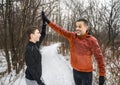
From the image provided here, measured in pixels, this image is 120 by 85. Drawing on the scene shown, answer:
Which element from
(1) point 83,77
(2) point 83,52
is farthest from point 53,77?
(2) point 83,52

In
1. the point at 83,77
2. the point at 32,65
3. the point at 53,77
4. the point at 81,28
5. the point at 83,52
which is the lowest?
the point at 53,77

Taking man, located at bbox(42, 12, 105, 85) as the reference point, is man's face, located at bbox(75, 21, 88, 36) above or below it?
above

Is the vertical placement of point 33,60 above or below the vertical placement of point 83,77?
above

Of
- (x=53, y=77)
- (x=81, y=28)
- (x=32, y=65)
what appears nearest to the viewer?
(x=32, y=65)

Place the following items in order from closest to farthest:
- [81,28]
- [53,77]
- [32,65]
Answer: [32,65] → [81,28] → [53,77]

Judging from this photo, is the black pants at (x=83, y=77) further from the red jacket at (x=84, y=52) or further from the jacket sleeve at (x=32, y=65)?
the jacket sleeve at (x=32, y=65)

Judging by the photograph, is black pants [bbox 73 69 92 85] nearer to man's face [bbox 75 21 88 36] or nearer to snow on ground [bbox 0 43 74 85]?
man's face [bbox 75 21 88 36]

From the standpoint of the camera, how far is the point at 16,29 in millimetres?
15641

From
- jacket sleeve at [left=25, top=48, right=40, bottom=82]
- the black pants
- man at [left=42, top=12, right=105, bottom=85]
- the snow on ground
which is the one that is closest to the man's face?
man at [left=42, top=12, right=105, bottom=85]

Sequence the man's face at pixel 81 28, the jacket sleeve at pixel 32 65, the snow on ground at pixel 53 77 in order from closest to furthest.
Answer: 1. the jacket sleeve at pixel 32 65
2. the man's face at pixel 81 28
3. the snow on ground at pixel 53 77

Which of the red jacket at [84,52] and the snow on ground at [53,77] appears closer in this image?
the red jacket at [84,52]

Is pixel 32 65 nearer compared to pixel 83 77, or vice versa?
pixel 32 65

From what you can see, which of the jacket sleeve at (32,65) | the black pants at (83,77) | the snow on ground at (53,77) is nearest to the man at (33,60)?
the jacket sleeve at (32,65)

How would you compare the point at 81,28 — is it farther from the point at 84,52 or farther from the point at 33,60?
the point at 33,60
